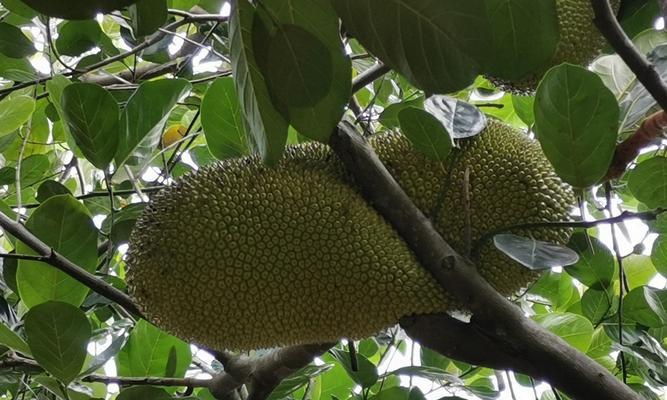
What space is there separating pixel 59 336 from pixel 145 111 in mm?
311

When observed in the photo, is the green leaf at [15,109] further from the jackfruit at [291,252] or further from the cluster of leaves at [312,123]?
the jackfruit at [291,252]

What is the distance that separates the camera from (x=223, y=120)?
1023 millimetres

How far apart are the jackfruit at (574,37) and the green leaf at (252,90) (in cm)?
53

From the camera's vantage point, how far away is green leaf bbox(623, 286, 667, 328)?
0.99 m

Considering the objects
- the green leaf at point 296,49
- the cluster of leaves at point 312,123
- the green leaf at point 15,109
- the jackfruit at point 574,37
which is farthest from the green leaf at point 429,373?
the green leaf at point 15,109

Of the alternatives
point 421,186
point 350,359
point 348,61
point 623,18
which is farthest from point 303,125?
point 623,18

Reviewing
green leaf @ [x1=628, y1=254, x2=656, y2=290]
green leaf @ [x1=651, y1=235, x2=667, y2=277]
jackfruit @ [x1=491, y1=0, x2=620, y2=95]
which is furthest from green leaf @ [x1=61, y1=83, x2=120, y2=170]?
green leaf @ [x1=628, y1=254, x2=656, y2=290]

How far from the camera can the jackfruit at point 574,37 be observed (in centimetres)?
107

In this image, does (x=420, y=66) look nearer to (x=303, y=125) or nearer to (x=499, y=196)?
(x=303, y=125)

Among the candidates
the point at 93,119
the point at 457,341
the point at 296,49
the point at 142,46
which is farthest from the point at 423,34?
the point at 142,46

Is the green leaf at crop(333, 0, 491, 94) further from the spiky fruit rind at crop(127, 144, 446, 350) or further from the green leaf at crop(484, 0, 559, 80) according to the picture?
the spiky fruit rind at crop(127, 144, 446, 350)

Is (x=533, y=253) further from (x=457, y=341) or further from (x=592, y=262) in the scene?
(x=592, y=262)

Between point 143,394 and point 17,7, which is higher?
point 17,7

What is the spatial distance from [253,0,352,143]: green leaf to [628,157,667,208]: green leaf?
0.52 m
